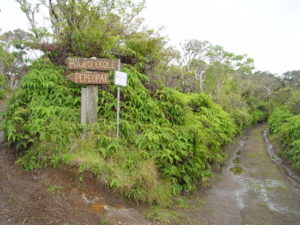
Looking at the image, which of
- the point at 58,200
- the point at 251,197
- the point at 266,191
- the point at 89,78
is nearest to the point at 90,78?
the point at 89,78

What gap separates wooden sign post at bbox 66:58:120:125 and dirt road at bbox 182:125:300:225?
11.4ft

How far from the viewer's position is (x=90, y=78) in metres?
6.02

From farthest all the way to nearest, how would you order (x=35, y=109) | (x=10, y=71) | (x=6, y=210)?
(x=10, y=71) → (x=35, y=109) → (x=6, y=210)

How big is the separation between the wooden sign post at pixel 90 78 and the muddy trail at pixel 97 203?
1.60m

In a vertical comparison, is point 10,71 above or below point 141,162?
above

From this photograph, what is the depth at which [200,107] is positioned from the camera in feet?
33.9

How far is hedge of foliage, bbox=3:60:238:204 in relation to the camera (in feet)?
17.3

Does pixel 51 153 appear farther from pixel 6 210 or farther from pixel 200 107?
pixel 200 107

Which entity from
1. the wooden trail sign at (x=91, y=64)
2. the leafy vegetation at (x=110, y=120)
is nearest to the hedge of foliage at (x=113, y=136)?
the leafy vegetation at (x=110, y=120)

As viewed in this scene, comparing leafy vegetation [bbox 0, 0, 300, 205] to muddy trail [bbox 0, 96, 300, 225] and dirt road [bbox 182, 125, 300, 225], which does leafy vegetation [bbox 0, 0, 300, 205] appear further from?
dirt road [bbox 182, 125, 300, 225]

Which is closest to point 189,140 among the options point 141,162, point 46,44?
point 141,162

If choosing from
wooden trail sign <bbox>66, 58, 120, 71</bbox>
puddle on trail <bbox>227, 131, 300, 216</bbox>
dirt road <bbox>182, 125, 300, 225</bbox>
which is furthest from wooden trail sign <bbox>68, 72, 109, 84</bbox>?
puddle on trail <bbox>227, 131, 300, 216</bbox>

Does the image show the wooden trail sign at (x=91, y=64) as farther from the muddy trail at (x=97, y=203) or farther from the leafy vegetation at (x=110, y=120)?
the muddy trail at (x=97, y=203)

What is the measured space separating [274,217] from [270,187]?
10.5 ft
